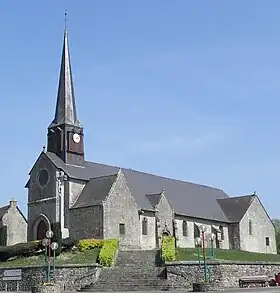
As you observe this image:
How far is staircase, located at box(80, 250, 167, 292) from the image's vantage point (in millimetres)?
33812

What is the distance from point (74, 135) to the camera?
54.3m

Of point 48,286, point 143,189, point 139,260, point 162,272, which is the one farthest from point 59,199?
point 48,286

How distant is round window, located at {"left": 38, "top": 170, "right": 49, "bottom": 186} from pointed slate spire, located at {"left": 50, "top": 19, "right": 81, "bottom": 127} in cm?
503

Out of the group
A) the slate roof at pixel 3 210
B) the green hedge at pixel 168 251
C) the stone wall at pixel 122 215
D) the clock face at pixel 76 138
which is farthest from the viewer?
the slate roof at pixel 3 210

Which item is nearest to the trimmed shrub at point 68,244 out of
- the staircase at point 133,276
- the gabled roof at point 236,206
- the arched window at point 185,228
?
the staircase at point 133,276

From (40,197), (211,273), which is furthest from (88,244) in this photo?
(211,273)

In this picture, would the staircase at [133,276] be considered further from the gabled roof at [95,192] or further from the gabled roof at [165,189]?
the gabled roof at [165,189]

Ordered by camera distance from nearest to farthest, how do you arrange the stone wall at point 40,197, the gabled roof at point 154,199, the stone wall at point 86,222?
the stone wall at point 86,222 < the stone wall at point 40,197 < the gabled roof at point 154,199

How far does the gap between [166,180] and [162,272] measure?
29.2 m

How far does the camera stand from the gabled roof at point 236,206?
63.3 metres

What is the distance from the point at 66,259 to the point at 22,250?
16.3 feet

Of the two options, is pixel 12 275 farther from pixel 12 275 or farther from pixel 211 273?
pixel 211 273

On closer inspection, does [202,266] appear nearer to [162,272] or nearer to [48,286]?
[162,272]

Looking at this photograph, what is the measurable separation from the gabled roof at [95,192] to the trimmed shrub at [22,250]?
698 cm
